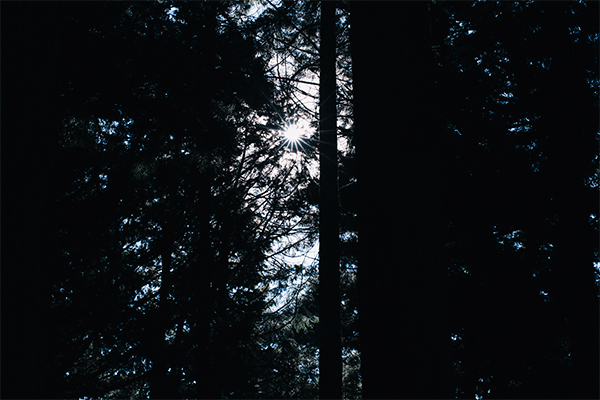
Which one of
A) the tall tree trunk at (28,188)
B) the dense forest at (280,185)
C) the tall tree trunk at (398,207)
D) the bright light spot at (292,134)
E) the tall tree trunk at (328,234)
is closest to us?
the tall tree trunk at (398,207)

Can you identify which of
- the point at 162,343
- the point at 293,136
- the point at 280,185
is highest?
the point at 293,136

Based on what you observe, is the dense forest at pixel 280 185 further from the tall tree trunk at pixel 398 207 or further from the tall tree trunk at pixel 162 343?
the tall tree trunk at pixel 398 207

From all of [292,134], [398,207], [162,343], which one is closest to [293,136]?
[292,134]

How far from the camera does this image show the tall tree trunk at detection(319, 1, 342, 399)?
682 cm

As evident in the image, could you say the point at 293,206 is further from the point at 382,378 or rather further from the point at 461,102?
the point at 382,378

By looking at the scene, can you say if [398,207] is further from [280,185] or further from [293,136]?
[280,185]

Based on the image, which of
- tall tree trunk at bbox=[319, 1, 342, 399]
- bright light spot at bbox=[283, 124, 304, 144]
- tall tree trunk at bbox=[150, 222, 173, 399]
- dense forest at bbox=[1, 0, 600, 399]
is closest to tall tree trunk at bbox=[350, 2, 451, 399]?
dense forest at bbox=[1, 0, 600, 399]

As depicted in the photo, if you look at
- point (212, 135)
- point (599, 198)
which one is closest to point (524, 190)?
point (599, 198)

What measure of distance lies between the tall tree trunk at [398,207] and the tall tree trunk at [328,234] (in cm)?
420

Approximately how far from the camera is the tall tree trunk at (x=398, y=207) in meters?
2.72

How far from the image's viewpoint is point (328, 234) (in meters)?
7.43

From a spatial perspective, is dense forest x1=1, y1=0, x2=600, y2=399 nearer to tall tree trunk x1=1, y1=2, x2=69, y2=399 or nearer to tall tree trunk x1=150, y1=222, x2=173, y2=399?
tall tree trunk x1=150, y1=222, x2=173, y2=399

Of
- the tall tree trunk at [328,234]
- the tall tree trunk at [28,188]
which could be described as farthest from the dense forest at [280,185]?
the tall tree trunk at [28,188]

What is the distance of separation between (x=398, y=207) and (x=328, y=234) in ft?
14.9
